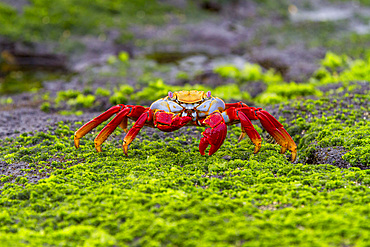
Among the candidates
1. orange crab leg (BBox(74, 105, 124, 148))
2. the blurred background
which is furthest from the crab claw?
the blurred background

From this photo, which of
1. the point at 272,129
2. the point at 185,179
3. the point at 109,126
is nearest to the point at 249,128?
the point at 272,129

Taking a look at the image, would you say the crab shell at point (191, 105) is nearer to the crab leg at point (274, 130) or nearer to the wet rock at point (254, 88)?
the crab leg at point (274, 130)

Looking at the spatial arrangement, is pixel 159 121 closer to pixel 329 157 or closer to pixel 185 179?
pixel 185 179

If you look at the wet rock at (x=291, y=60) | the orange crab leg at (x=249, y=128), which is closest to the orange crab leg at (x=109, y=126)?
the orange crab leg at (x=249, y=128)

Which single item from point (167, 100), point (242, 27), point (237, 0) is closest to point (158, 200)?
point (167, 100)

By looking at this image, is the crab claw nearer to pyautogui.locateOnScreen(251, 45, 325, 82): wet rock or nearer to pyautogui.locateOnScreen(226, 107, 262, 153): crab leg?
pyautogui.locateOnScreen(226, 107, 262, 153): crab leg

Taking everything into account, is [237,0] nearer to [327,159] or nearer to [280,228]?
[327,159]
